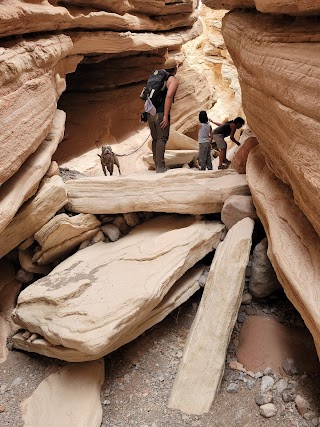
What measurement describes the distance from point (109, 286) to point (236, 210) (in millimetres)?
1810

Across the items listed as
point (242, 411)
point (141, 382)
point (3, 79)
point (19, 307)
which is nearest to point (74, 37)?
point (3, 79)

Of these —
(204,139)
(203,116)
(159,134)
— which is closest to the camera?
(159,134)

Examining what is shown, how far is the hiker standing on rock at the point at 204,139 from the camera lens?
6.93 meters

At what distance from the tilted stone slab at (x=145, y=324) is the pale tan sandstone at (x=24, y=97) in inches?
70.7

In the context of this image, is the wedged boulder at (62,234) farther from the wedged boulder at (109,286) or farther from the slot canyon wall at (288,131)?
the slot canyon wall at (288,131)

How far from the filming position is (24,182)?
448cm

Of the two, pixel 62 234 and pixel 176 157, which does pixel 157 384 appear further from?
pixel 176 157

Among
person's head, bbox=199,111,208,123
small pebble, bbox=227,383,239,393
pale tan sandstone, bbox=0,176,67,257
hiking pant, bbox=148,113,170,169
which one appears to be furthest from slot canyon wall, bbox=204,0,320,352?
pale tan sandstone, bbox=0,176,67,257

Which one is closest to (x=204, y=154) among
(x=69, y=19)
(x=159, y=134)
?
(x=159, y=134)

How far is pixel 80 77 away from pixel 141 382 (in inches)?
336

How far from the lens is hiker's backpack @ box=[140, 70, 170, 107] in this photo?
238 inches

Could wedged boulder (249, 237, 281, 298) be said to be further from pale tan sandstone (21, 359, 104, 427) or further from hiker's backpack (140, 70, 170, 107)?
A: hiker's backpack (140, 70, 170, 107)

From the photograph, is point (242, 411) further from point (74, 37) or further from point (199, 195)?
point (74, 37)

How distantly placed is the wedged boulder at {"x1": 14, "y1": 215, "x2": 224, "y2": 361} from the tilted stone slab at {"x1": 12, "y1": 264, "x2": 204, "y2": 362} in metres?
0.02
